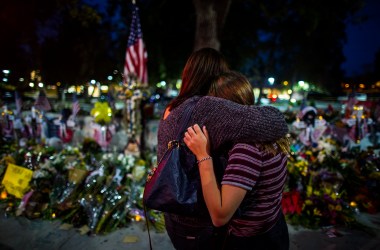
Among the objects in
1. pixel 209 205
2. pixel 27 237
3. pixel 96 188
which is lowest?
pixel 27 237

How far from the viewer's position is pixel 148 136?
6746 millimetres

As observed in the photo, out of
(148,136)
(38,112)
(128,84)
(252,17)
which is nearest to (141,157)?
(148,136)

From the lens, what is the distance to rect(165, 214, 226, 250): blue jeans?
1489 mm

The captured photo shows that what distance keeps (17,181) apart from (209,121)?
4.27 meters

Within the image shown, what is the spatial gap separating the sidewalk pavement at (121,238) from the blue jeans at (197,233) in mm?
2228

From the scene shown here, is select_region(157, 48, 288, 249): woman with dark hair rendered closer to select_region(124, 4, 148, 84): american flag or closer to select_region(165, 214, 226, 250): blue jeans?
select_region(165, 214, 226, 250): blue jeans

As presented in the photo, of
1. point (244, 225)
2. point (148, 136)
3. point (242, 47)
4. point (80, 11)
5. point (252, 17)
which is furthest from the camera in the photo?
point (242, 47)

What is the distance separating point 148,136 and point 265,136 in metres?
5.58

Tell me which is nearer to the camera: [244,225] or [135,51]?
[244,225]

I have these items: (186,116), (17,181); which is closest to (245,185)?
(186,116)

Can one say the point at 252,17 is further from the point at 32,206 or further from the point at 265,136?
the point at 265,136

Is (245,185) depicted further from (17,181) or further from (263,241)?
(17,181)

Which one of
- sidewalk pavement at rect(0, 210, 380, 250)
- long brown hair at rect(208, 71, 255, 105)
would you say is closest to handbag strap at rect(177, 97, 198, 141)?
long brown hair at rect(208, 71, 255, 105)

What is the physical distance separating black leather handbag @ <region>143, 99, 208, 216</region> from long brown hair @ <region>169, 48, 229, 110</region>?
23 cm
